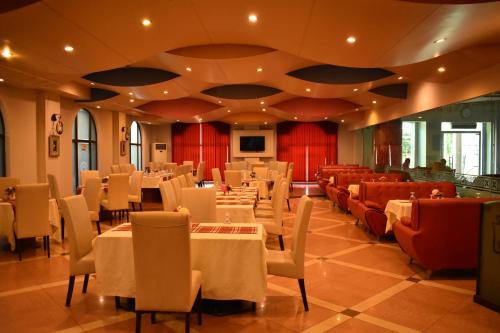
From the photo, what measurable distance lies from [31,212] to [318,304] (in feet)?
12.7

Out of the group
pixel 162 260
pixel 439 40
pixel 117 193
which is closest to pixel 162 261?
pixel 162 260

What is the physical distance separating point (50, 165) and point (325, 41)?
7.39 m

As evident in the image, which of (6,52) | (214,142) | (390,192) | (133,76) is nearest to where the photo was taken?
(6,52)

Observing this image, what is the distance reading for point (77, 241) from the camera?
3.18m

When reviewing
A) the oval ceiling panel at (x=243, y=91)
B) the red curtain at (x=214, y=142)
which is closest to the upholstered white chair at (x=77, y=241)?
the oval ceiling panel at (x=243, y=91)

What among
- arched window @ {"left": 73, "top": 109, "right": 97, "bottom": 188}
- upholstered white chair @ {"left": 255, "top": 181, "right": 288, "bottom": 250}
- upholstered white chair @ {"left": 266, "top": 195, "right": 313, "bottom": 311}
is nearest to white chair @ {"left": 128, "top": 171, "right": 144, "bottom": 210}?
upholstered white chair @ {"left": 255, "top": 181, "right": 288, "bottom": 250}

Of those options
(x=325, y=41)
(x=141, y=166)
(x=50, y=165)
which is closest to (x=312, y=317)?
(x=325, y=41)

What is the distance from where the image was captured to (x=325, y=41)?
5.14 metres

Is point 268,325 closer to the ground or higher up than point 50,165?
closer to the ground

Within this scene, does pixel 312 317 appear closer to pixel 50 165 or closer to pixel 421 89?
pixel 421 89

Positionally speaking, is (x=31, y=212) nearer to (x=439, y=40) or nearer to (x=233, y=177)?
(x=233, y=177)

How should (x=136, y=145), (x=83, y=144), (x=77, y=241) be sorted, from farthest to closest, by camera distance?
(x=136, y=145) < (x=83, y=144) < (x=77, y=241)

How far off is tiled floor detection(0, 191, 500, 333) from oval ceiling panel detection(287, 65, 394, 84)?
4668 millimetres

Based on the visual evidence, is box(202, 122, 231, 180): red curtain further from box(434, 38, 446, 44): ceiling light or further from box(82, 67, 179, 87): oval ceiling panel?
box(434, 38, 446, 44): ceiling light
